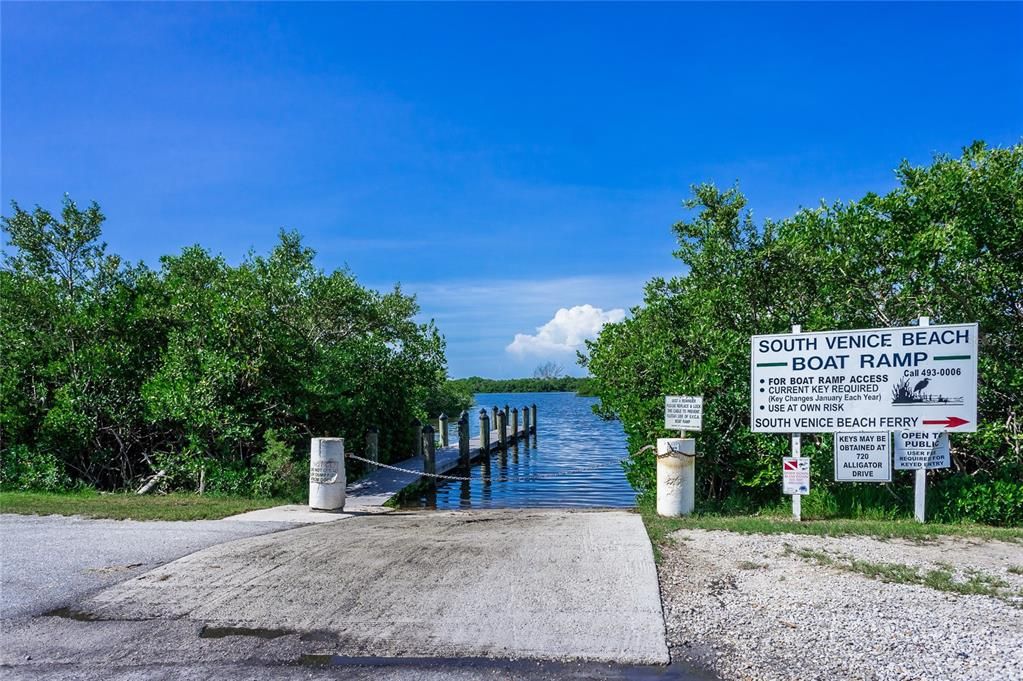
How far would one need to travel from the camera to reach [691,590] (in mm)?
6320

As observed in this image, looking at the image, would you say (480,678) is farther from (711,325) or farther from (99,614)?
(711,325)

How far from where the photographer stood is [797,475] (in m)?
9.77

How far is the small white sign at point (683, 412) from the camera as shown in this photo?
35.1 feet

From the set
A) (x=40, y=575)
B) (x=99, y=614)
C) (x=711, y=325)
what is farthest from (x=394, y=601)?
(x=711, y=325)

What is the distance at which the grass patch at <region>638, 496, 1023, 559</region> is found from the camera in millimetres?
8508

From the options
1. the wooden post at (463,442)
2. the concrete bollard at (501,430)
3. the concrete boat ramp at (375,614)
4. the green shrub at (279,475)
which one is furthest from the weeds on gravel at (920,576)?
the concrete bollard at (501,430)

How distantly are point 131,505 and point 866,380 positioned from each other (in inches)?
434

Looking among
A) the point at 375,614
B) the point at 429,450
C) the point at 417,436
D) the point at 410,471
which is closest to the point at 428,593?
the point at 375,614

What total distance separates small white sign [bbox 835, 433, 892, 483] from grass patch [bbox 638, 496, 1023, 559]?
57 cm

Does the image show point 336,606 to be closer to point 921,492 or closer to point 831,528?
point 831,528

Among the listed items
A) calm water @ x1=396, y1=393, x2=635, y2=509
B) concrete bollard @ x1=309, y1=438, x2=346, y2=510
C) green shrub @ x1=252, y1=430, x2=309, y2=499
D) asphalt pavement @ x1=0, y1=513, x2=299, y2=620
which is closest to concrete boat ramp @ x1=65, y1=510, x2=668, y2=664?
asphalt pavement @ x1=0, y1=513, x2=299, y2=620

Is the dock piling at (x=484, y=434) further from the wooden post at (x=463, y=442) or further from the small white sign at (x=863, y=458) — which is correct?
the small white sign at (x=863, y=458)

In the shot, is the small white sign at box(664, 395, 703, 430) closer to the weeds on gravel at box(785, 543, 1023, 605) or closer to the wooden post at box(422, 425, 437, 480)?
the weeds on gravel at box(785, 543, 1023, 605)

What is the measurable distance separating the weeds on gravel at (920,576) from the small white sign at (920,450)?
304cm
